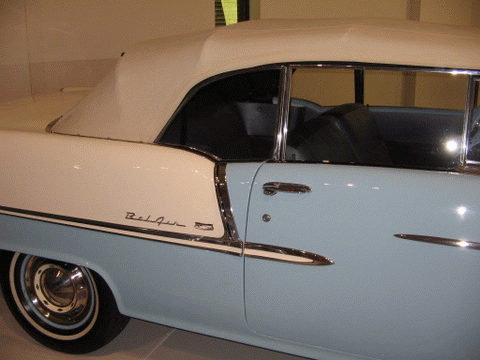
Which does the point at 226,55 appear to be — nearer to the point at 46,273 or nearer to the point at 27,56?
the point at 46,273

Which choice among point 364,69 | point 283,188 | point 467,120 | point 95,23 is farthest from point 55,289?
point 95,23

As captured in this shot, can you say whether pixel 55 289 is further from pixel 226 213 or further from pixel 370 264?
pixel 370 264

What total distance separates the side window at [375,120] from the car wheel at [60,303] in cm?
102

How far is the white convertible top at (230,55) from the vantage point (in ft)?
6.06

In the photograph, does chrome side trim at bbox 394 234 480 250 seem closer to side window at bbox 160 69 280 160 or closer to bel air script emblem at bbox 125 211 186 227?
side window at bbox 160 69 280 160

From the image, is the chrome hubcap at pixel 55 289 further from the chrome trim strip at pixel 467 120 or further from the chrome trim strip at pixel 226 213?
the chrome trim strip at pixel 467 120

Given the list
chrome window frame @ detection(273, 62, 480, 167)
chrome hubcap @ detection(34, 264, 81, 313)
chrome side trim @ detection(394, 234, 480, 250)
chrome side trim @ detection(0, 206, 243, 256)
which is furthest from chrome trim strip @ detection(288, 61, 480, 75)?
chrome hubcap @ detection(34, 264, 81, 313)

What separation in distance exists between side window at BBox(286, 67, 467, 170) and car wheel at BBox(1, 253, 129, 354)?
1.02 metres

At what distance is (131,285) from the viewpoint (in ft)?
6.82

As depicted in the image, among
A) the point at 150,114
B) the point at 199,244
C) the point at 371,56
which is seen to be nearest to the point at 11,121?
the point at 150,114

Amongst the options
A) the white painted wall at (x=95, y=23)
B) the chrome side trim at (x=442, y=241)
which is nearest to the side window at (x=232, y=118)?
the chrome side trim at (x=442, y=241)

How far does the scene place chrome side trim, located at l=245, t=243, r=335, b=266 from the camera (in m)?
1.78

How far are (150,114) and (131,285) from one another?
66 centimetres

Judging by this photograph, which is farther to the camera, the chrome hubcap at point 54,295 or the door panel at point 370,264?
the chrome hubcap at point 54,295
